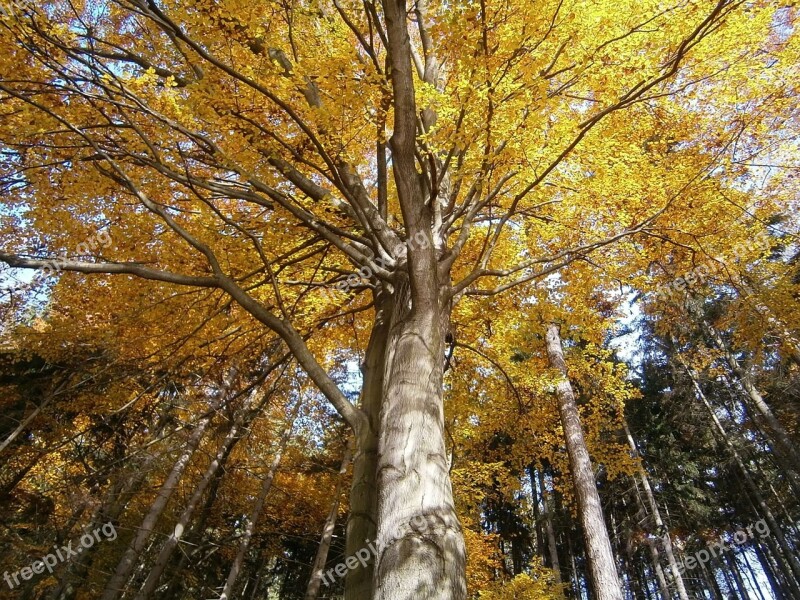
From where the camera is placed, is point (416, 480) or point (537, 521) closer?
point (416, 480)

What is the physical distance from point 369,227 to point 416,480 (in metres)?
1.90

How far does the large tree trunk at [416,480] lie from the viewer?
177cm

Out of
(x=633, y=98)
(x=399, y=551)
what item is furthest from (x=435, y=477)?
(x=633, y=98)

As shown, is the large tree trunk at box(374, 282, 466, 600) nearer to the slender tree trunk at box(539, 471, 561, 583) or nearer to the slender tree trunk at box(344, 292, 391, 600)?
the slender tree trunk at box(344, 292, 391, 600)

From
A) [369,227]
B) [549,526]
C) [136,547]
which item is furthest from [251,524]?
[549,526]

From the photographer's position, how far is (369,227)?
10.9 ft

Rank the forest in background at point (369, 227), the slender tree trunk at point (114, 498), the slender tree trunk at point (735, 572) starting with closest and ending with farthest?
1. the forest in background at point (369, 227)
2. the slender tree trunk at point (114, 498)
3. the slender tree trunk at point (735, 572)

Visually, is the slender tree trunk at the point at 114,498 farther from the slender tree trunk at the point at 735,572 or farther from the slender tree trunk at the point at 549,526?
the slender tree trunk at the point at 735,572

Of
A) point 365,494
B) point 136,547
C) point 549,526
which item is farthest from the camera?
point 549,526

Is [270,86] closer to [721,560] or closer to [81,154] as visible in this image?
[81,154]

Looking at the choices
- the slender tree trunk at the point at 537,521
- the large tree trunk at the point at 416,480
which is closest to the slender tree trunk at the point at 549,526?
the slender tree trunk at the point at 537,521

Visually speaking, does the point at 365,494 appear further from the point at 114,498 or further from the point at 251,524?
the point at 251,524

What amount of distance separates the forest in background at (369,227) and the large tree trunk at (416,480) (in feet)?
0.05

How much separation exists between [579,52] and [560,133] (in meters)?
0.97
